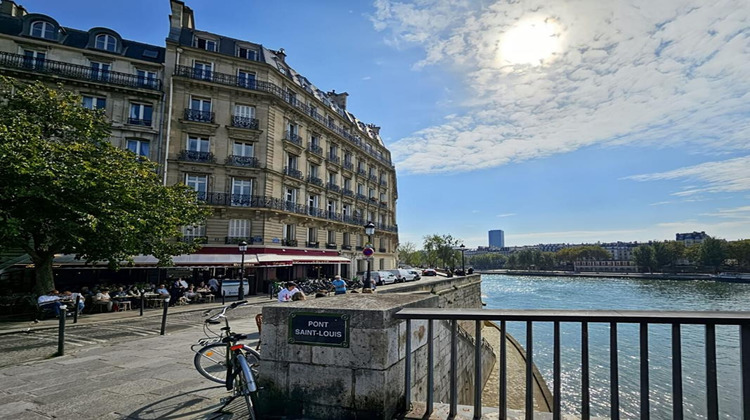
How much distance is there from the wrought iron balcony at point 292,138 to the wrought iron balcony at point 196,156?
5.77m

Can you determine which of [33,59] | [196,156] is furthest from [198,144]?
[33,59]

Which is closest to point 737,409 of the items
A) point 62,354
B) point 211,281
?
point 62,354

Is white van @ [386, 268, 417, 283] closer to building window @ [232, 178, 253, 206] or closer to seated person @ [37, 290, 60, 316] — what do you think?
building window @ [232, 178, 253, 206]

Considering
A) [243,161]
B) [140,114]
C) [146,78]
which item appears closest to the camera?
[146,78]

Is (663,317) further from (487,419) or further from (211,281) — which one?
(211,281)

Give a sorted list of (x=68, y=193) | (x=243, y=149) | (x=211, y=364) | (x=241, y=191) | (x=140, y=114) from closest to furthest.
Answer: (x=211, y=364) → (x=68, y=193) → (x=140, y=114) → (x=241, y=191) → (x=243, y=149)

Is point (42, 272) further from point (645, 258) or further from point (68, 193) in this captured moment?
point (645, 258)

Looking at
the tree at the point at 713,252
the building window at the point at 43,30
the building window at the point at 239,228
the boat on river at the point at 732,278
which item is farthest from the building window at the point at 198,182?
the tree at the point at 713,252

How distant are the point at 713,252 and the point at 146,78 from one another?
395 ft

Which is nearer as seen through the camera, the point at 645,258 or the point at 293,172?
the point at 293,172

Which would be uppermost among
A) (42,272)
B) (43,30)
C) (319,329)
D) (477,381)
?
(43,30)

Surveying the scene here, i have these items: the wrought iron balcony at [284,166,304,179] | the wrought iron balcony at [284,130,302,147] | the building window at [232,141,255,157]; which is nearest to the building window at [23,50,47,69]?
the building window at [232,141,255,157]

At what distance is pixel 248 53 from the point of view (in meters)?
27.4

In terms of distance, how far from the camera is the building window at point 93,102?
2300cm
